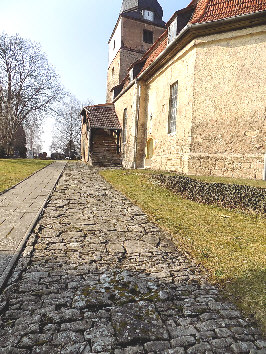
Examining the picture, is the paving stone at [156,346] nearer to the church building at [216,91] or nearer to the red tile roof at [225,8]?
the church building at [216,91]

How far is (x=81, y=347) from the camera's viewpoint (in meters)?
1.63

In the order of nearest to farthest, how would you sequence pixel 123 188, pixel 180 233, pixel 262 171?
pixel 180 233 < pixel 123 188 < pixel 262 171

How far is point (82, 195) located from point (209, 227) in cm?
360

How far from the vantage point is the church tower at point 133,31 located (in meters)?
25.2

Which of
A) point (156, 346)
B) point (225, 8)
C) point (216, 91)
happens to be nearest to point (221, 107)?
point (216, 91)

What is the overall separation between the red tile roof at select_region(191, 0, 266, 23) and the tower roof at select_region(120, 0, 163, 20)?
61.7 feet

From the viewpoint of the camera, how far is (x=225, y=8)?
31.7 feet

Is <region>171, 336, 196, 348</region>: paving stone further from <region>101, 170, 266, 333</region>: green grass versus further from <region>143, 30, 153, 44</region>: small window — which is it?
<region>143, 30, 153, 44</region>: small window

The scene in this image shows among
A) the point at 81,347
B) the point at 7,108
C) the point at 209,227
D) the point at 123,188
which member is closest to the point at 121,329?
the point at 81,347

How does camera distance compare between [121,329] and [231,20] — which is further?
[231,20]

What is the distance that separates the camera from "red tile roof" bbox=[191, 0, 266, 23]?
29.6 ft

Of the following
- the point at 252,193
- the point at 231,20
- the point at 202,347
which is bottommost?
the point at 202,347

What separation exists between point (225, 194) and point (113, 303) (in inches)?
182

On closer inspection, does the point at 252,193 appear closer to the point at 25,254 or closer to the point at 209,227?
the point at 209,227
